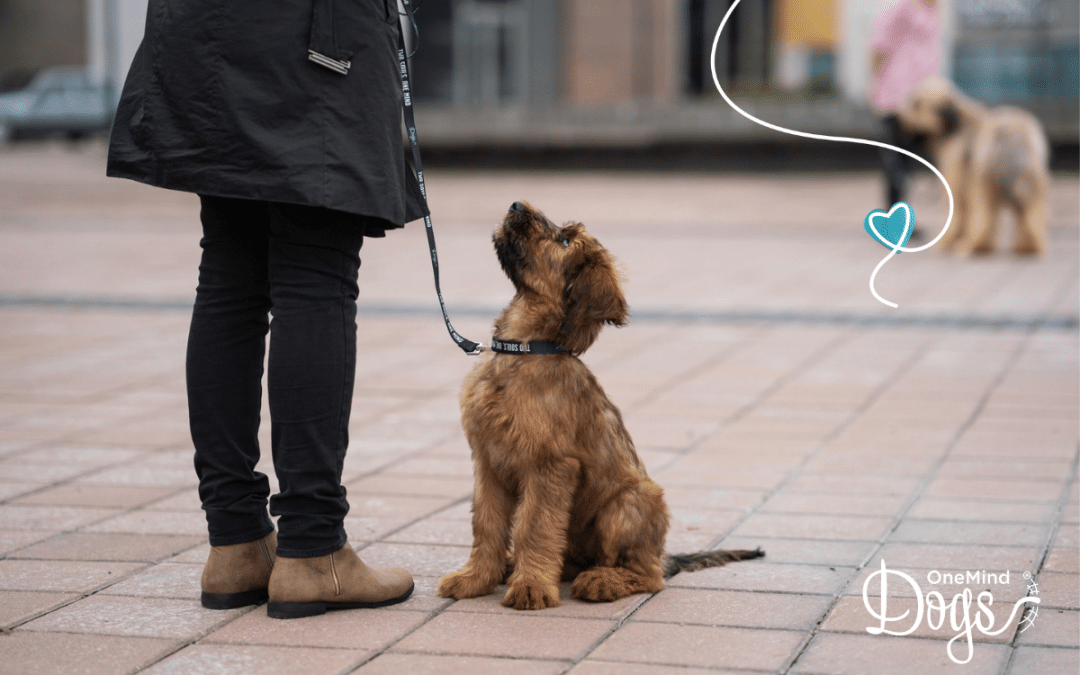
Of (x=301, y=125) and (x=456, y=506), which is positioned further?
(x=456, y=506)

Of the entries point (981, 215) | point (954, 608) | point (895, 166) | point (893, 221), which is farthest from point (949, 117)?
point (954, 608)

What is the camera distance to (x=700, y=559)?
3373 millimetres

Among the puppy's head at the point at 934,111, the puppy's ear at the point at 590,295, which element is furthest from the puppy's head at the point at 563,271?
the puppy's head at the point at 934,111

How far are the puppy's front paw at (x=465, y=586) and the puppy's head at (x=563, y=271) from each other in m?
0.57

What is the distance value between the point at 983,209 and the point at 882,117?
5.34 feet

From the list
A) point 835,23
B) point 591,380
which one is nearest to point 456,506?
point 591,380

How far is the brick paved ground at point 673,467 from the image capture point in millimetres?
2805

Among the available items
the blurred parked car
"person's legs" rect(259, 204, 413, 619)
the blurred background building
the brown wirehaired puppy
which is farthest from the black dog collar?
the blurred parked car

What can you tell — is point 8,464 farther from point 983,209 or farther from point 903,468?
point 983,209

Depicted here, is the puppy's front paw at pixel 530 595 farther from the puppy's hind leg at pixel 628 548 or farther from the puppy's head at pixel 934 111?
the puppy's head at pixel 934 111

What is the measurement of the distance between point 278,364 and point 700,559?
1160 mm

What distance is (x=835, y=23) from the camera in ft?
96.3

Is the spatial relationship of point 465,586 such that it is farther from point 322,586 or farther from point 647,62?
point 647,62

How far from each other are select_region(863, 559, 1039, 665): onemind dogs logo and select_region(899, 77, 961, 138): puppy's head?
8.68m
